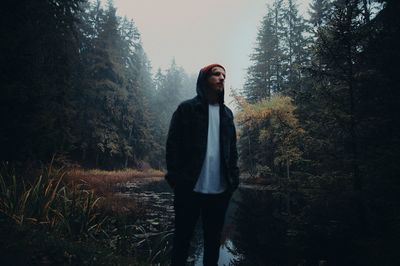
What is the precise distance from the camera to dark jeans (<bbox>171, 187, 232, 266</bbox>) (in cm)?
331

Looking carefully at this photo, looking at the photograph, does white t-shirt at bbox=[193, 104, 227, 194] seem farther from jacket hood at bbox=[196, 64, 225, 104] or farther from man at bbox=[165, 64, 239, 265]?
jacket hood at bbox=[196, 64, 225, 104]

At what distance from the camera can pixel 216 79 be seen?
363 centimetres

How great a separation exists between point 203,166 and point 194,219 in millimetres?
579

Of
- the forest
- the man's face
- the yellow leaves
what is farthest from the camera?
the yellow leaves

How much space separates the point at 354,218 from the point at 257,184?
22134 mm

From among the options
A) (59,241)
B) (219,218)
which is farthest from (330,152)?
(59,241)

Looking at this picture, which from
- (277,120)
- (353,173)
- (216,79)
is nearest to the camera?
(216,79)

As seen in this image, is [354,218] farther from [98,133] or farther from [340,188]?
[98,133]

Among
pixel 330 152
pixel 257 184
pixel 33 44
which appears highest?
pixel 33 44

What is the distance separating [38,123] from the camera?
7566 mm

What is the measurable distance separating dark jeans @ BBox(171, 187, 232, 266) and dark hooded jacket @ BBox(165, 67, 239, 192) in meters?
0.13

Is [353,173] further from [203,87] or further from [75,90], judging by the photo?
[75,90]

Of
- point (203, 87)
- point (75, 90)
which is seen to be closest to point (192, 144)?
point (203, 87)

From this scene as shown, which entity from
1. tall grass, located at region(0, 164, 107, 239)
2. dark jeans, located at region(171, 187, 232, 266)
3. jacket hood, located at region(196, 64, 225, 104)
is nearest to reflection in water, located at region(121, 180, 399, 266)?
tall grass, located at region(0, 164, 107, 239)
